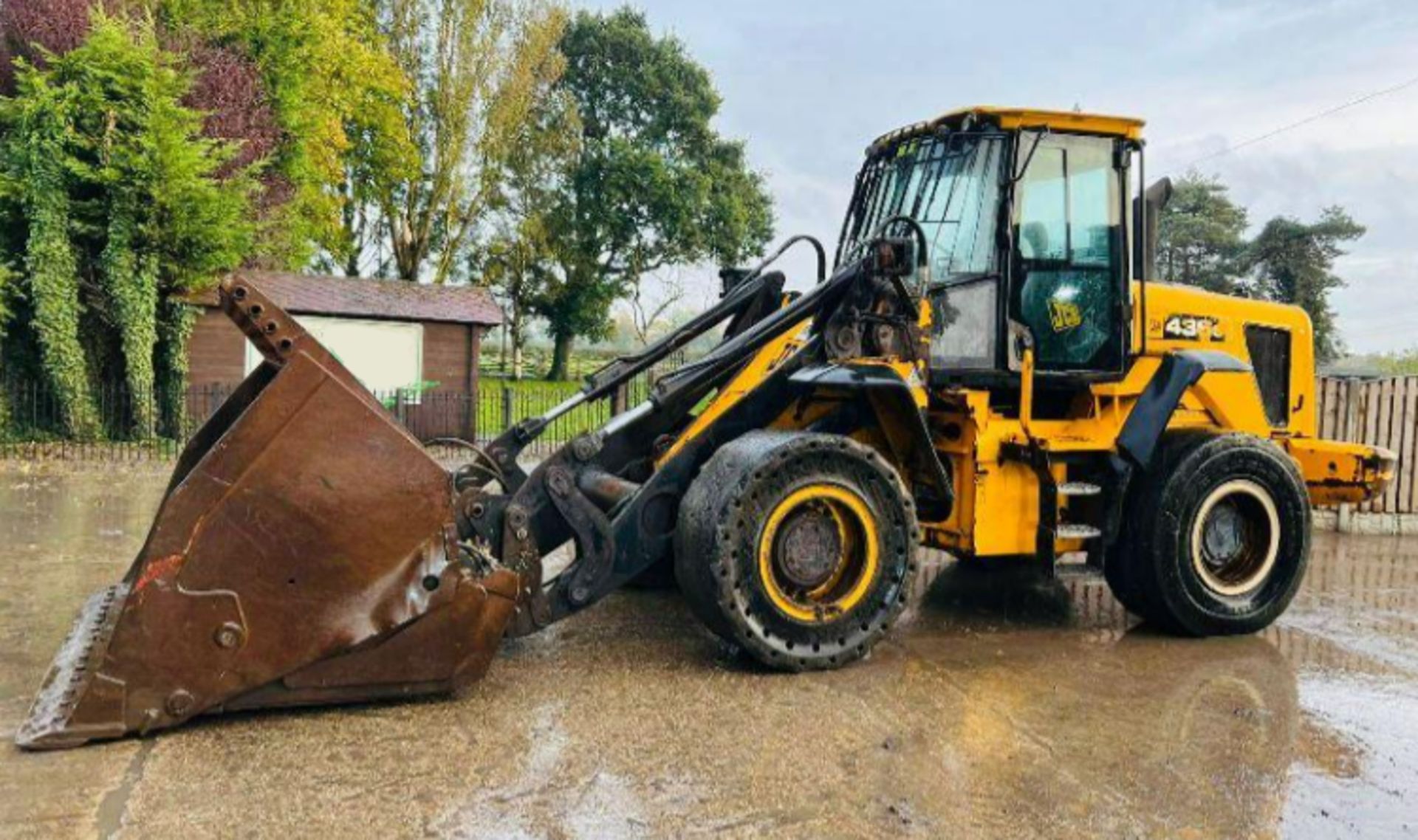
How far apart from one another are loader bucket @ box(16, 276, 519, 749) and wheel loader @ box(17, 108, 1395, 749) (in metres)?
0.01

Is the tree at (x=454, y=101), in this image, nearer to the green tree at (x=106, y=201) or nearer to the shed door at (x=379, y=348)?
the shed door at (x=379, y=348)

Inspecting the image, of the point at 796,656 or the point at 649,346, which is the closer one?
the point at 796,656

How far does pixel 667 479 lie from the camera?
5.30 meters

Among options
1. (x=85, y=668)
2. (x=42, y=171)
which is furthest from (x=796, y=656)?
(x=42, y=171)

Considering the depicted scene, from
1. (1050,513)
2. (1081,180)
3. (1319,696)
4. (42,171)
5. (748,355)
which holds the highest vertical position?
(42,171)

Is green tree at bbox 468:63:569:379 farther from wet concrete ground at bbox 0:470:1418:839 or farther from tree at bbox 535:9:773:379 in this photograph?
wet concrete ground at bbox 0:470:1418:839

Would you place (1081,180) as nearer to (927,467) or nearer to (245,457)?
(927,467)

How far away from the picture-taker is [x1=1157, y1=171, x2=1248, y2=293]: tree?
125ft

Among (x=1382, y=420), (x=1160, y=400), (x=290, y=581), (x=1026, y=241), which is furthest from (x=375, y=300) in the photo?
(x=290, y=581)

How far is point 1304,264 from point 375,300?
2977 centimetres

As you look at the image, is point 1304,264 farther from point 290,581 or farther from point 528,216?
point 290,581

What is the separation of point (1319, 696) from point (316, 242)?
96.9 ft

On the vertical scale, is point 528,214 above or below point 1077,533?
above

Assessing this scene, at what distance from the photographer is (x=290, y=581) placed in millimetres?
4098
